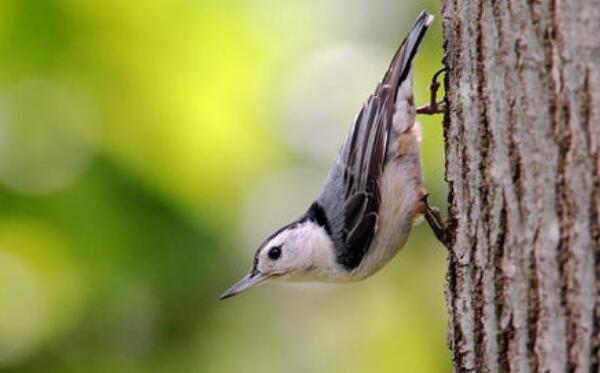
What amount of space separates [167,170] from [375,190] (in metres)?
0.80

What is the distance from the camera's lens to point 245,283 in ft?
13.8

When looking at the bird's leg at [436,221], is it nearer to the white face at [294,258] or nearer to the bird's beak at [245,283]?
the white face at [294,258]

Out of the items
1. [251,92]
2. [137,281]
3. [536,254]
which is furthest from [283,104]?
[536,254]

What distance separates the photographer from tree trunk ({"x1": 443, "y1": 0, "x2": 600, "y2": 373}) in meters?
2.20

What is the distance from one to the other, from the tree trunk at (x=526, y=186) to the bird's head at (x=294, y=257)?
1568 mm

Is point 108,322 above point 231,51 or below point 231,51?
below

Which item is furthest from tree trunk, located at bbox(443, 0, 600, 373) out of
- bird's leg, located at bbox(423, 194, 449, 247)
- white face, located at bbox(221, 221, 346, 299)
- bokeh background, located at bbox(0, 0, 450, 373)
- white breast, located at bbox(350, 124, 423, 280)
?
bokeh background, located at bbox(0, 0, 450, 373)

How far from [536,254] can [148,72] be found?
7.47 feet

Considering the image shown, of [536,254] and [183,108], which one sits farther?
[183,108]

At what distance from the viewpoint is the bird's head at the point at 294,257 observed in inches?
163

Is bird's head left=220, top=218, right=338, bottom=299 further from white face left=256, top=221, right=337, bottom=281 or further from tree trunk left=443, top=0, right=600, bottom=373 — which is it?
tree trunk left=443, top=0, right=600, bottom=373

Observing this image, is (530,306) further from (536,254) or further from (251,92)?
(251,92)

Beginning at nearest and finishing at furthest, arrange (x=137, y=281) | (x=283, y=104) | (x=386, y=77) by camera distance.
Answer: (x=386, y=77), (x=137, y=281), (x=283, y=104)

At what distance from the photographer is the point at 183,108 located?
4.17 metres
